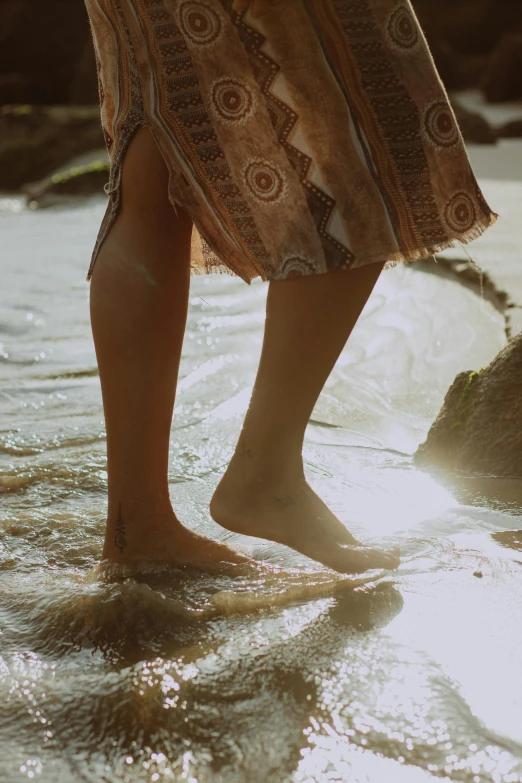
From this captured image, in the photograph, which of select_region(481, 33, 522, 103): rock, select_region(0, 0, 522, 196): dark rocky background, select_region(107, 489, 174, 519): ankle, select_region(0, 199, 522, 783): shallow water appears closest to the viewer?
select_region(0, 199, 522, 783): shallow water

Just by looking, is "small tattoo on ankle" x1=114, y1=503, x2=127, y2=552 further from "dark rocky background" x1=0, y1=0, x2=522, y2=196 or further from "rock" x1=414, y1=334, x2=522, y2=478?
"dark rocky background" x1=0, y1=0, x2=522, y2=196

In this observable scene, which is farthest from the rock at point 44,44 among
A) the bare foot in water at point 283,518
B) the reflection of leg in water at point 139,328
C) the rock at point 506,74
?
the bare foot in water at point 283,518

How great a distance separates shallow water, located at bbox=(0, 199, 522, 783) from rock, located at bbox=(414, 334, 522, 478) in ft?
0.19

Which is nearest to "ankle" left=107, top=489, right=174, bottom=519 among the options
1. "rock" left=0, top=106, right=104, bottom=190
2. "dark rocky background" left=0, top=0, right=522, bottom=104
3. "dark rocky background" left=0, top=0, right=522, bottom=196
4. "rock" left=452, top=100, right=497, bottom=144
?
"rock" left=452, top=100, right=497, bottom=144

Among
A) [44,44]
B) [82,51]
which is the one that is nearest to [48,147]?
[82,51]

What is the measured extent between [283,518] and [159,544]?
7.2 inches

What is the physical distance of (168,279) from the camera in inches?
51.4

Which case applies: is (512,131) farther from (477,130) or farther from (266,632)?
(266,632)

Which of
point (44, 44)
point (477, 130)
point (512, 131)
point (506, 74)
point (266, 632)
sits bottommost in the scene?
point (266, 632)

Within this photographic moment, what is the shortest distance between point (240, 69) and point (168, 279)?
292mm

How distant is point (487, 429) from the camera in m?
1.85

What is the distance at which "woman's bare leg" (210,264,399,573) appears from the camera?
1.26 m

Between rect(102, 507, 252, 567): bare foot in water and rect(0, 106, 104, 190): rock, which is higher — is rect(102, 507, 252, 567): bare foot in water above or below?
below

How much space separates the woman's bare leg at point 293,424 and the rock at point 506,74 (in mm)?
14281
